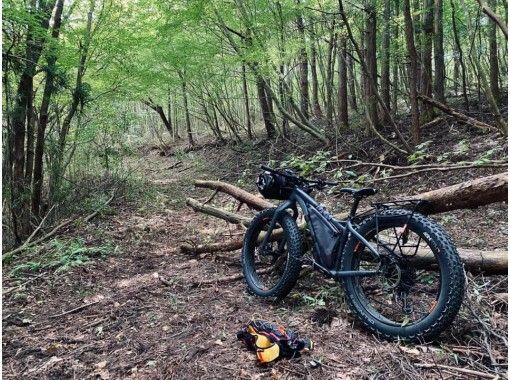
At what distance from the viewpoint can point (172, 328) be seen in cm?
350

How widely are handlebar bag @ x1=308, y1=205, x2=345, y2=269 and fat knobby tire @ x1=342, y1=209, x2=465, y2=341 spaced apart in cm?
17

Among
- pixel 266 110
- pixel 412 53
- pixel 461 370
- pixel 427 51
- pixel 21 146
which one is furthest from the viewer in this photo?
pixel 266 110

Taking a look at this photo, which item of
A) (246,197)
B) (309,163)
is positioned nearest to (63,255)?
(246,197)

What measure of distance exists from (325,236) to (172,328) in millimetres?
1535

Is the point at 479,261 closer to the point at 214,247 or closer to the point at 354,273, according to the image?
the point at 354,273

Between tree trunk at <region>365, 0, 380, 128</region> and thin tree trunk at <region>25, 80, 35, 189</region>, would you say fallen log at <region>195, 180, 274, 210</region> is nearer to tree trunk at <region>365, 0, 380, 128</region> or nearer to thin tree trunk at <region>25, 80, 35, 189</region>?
thin tree trunk at <region>25, 80, 35, 189</region>

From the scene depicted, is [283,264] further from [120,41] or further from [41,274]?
[120,41]

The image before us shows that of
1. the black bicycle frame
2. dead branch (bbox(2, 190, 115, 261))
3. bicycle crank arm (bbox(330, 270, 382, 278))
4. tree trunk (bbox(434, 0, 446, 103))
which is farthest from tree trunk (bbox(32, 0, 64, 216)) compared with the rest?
tree trunk (bbox(434, 0, 446, 103))

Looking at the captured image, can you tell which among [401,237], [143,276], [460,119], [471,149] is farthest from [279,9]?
[401,237]

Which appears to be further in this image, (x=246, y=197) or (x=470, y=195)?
(x=246, y=197)

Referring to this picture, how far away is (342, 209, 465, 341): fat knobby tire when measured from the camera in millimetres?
2676

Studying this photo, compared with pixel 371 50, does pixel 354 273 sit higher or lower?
lower

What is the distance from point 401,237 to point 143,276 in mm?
3323

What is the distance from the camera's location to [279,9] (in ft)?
34.3
